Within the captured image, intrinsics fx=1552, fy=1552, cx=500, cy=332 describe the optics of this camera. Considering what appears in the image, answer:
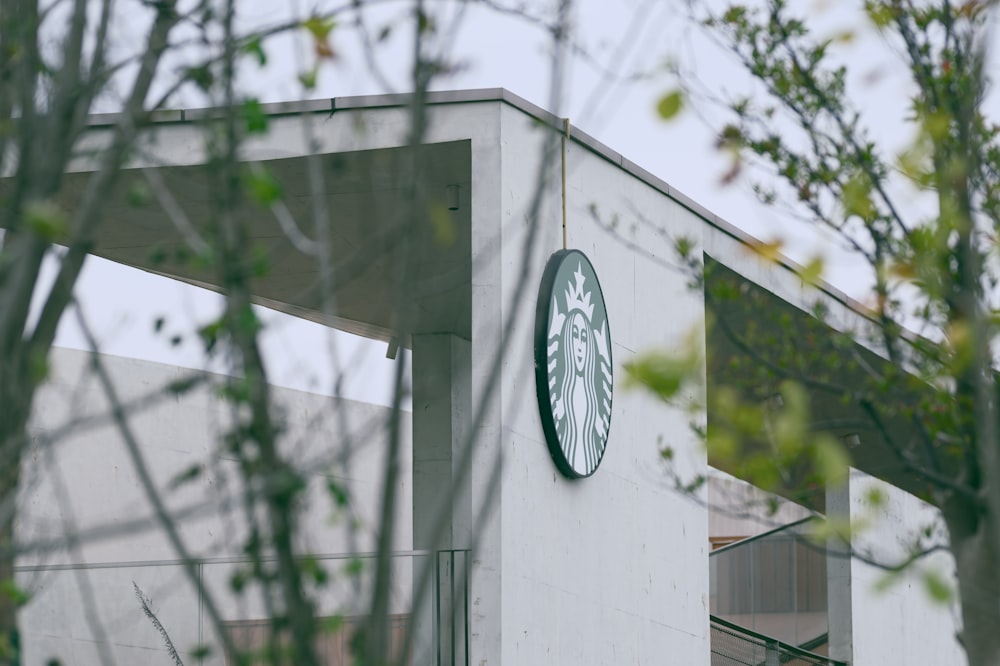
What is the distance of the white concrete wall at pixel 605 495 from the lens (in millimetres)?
7852

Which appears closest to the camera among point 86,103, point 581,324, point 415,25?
point 415,25

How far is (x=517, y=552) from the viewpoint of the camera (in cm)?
775

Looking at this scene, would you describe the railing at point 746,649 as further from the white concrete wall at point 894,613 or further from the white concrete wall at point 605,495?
the white concrete wall at point 605,495

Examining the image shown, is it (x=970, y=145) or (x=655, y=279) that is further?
(x=655, y=279)

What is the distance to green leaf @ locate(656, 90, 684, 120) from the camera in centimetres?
278

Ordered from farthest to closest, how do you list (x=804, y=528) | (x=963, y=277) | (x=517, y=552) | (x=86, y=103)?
(x=804, y=528) < (x=517, y=552) < (x=963, y=277) < (x=86, y=103)

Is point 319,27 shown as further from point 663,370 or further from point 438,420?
point 438,420

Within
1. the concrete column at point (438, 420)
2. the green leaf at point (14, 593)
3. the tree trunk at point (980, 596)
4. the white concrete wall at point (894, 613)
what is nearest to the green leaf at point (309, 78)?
the green leaf at point (14, 593)

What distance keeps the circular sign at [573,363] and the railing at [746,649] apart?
4753 millimetres

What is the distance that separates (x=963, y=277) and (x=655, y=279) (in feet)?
20.5

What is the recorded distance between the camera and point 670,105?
2.79 m

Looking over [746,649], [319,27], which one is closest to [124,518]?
[746,649]

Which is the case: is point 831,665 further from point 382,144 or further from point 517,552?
point 382,144

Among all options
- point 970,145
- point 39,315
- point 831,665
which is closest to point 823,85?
point 970,145
